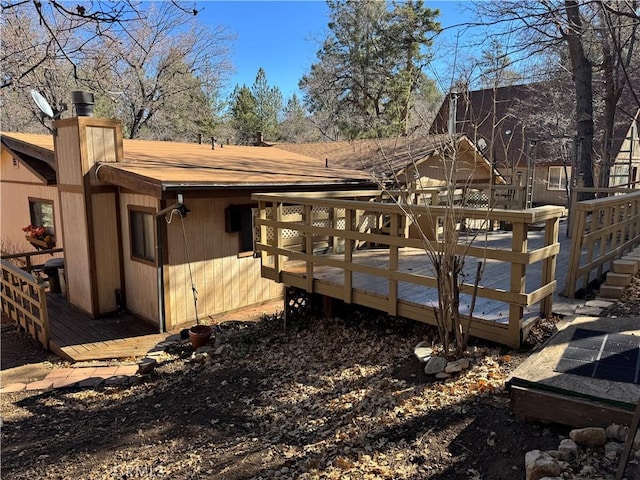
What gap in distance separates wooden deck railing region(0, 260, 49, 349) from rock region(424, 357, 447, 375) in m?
5.93

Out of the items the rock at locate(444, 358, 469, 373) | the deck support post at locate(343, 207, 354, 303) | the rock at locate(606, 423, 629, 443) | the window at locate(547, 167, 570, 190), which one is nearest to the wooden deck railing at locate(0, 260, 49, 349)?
the deck support post at locate(343, 207, 354, 303)

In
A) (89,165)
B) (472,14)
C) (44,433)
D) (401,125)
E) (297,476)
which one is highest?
(472,14)

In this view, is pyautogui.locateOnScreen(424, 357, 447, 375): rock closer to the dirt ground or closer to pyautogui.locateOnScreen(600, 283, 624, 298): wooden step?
the dirt ground

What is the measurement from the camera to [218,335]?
644 centimetres

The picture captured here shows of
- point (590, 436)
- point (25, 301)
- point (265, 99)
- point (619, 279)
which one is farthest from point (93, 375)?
point (265, 99)

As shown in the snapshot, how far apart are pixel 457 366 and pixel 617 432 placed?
1.22m

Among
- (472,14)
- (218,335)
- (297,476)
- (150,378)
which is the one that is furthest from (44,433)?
(472,14)

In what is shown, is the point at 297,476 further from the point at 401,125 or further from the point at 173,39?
the point at 173,39

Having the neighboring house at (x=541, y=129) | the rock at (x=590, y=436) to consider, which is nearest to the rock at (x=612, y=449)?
the rock at (x=590, y=436)

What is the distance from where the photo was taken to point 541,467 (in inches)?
87.9

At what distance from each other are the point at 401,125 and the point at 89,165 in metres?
5.06

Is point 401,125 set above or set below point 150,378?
above

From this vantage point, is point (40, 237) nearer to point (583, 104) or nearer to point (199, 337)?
point (199, 337)

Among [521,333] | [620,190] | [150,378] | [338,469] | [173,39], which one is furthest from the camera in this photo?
[173,39]
